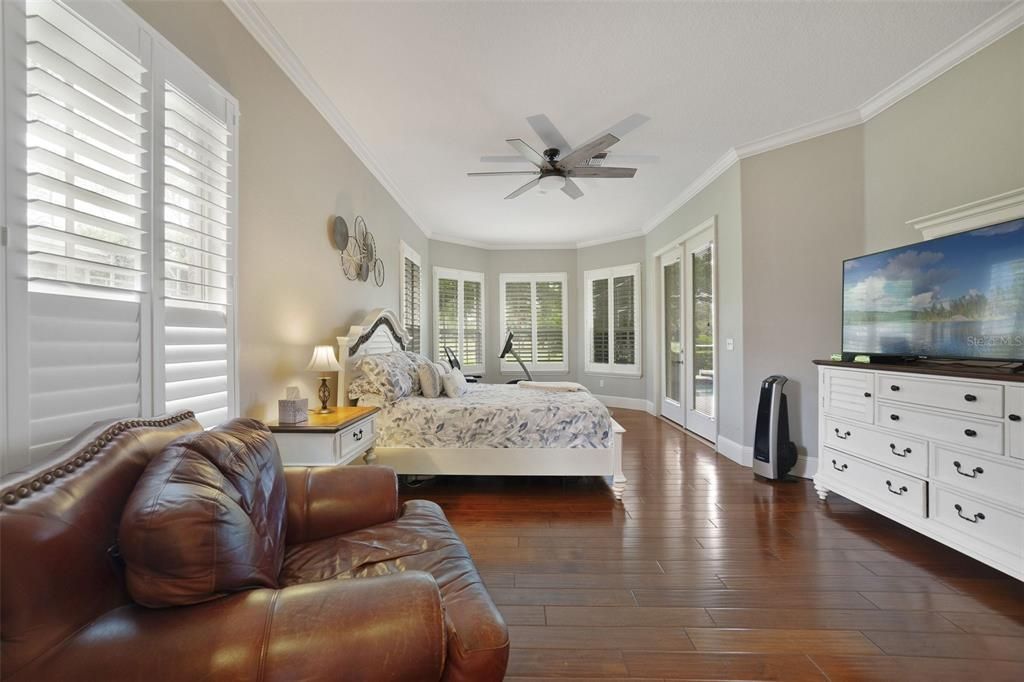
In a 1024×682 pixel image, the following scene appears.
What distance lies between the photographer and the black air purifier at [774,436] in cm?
332

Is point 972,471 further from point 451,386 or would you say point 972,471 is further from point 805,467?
point 451,386

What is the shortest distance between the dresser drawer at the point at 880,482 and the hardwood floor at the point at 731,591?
228 millimetres

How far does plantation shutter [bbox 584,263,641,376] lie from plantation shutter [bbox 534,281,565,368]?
1.52ft

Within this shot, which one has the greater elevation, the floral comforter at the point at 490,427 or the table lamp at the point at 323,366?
the table lamp at the point at 323,366

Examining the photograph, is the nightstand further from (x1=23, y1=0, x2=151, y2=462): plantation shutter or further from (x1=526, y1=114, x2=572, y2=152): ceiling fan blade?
(x1=526, y1=114, x2=572, y2=152): ceiling fan blade

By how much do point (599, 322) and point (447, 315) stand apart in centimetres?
251

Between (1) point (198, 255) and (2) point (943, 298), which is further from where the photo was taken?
(2) point (943, 298)

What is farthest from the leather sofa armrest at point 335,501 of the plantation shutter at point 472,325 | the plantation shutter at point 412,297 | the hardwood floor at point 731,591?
the plantation shutter at point 472,325

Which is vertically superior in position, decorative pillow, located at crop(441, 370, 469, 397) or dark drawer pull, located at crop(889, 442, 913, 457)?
decorative pillow, located at crop(441, 370, 469, 397)

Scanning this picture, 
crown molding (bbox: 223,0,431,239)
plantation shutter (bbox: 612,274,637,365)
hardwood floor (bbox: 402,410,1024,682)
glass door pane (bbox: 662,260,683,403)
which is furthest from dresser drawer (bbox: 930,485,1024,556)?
plantation shutter (bbox: 612,274,637,365)

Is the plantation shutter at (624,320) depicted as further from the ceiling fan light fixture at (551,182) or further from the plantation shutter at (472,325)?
the ceiling fan light fixture at (551,182)

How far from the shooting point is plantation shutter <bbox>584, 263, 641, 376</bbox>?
6.44 meters

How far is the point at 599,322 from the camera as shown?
6.93 metres

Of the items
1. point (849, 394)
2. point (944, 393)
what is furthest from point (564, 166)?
point (944, 393)
